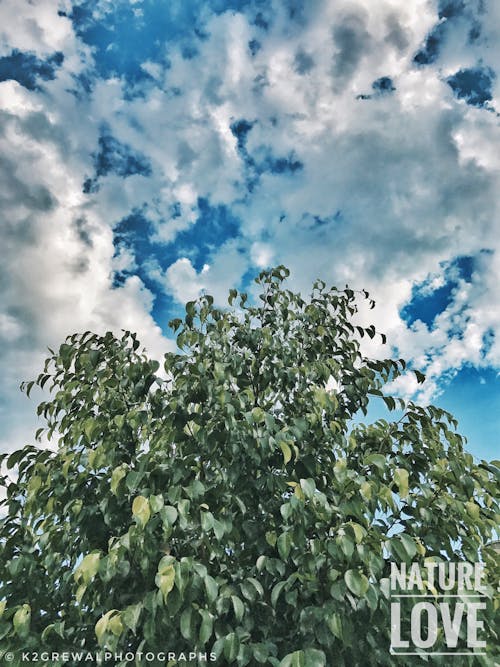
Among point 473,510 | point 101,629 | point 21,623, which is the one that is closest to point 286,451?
point 473,510

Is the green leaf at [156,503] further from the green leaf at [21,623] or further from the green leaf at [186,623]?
the green leaf at [21,623]

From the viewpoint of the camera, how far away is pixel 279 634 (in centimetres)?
299

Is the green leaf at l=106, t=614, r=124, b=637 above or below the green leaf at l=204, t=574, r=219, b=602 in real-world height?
below

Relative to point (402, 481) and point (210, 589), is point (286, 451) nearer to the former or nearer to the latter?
point (402, 481)

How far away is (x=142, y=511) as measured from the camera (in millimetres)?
2439

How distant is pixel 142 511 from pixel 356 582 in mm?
1028

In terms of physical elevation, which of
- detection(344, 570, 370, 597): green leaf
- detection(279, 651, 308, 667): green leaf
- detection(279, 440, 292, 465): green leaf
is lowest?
detection(279, 651, 308, 667): green leaf

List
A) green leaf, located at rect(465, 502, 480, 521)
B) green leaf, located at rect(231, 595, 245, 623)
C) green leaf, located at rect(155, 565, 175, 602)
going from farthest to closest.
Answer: green leaf, located at rect(465, 502, 480, 521)
green leaf, located at rect(231, 595, 245, 623)
green leaf, located at rect(155, 565, 175, 602)

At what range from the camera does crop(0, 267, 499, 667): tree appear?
8.36 feet

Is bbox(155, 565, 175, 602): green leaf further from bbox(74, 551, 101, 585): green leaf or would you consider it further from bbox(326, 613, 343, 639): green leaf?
bbox(326, 613, 343, 639): green leaf

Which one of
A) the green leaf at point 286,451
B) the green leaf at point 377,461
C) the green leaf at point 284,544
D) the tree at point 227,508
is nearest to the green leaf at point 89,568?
the tree at point 227,508

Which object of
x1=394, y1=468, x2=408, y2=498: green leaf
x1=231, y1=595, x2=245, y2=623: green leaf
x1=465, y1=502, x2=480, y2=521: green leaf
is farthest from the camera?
x1=465, y1=502, x2=480, y2=521: green leaf

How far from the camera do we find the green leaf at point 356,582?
7.93 ft

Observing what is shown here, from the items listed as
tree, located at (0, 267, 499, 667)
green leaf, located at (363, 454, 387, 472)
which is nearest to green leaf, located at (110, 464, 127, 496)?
tree, located at (0, 267, 499, 667)
